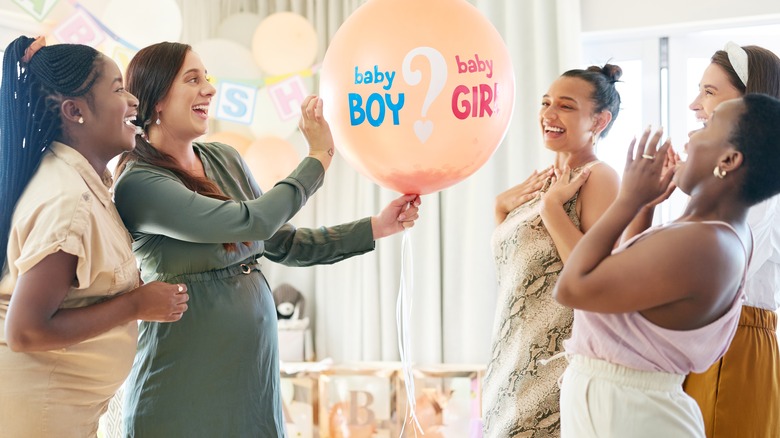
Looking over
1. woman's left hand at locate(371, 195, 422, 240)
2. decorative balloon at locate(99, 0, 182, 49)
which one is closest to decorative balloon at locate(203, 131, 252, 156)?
decorative balloon at locate(99, 0, 182, 49)

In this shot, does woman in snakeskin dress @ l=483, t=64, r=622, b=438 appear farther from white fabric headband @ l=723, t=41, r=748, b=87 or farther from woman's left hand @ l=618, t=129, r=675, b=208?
woman's left hand @ l=618, t=129, r=675, b=208

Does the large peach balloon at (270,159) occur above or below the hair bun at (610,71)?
below

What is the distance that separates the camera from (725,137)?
3.90 feet

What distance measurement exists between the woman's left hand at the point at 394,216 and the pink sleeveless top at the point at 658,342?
0.76 metres

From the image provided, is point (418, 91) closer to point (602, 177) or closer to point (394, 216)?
point (394, 216)

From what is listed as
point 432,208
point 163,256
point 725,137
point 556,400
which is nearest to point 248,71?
point 432,208

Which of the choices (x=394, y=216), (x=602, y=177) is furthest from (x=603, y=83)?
(x=394, y=216)

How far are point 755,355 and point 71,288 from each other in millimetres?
1383

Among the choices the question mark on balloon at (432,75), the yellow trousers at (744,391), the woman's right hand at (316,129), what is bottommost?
the yellow trousers at (744,391)

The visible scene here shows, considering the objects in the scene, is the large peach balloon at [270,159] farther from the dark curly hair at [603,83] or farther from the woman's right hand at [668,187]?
the woman's right hand at [668,187]

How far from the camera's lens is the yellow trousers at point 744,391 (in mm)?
1592

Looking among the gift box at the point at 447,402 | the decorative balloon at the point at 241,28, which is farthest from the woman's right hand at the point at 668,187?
the decorative balloon at the point at 241,28

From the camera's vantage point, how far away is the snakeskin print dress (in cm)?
176

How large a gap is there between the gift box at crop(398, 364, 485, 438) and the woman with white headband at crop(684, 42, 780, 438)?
163cm
